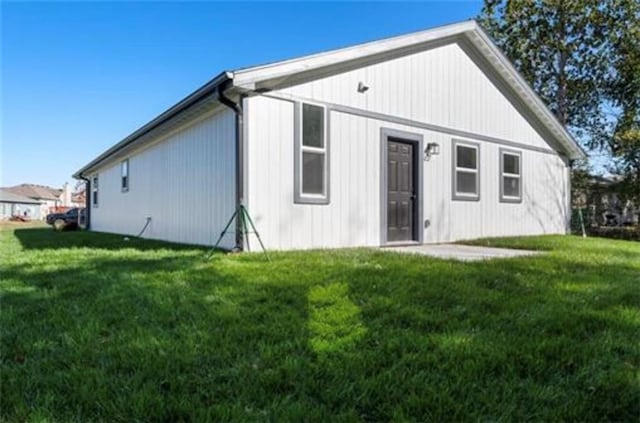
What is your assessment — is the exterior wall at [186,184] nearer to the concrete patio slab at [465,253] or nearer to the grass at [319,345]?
the grass at [319,345]

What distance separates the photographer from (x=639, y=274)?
5.37m

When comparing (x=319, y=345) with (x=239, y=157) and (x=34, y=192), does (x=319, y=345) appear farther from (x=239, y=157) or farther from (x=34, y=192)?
(x=34, y=192)

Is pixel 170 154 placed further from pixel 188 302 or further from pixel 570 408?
pixel 570 408

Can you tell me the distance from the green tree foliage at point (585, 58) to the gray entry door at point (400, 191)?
12660 millimetres

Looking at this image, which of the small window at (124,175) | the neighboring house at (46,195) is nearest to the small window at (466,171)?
the small window at (124,175)

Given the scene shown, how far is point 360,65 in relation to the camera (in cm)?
804

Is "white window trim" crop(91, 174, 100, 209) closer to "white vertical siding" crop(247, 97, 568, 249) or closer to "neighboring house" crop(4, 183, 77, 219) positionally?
"white vertical siding" crop(247, 97, 568, 249)

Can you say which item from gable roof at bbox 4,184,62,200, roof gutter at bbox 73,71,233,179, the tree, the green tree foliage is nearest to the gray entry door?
roof gutter at bbox 73,71,233,179

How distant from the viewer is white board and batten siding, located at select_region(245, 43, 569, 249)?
6941mm

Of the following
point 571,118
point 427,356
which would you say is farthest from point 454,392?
A: point 571,118

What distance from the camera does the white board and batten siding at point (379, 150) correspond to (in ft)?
22.8

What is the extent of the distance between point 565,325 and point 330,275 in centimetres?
217

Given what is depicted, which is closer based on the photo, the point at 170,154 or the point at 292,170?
the point at 292,170

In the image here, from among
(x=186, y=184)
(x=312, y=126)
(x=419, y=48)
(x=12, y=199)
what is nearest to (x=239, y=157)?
(x=312, y=126)
